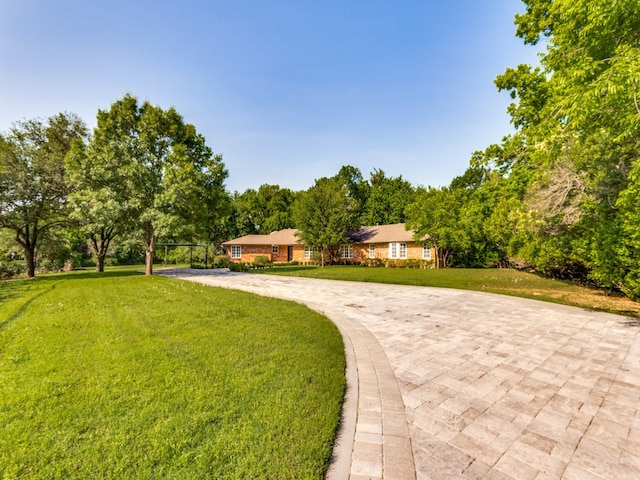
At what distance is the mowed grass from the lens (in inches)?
81.4

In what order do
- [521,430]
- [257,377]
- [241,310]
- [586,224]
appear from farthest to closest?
[586,224] → [241,310] → [257,377] → [521,430]

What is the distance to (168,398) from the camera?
9.68 feet

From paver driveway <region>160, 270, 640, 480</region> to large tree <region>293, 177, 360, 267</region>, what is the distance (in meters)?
21.3

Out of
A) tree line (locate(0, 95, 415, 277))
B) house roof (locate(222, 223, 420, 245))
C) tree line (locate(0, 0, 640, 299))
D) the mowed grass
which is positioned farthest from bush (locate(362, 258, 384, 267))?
the mowed grass

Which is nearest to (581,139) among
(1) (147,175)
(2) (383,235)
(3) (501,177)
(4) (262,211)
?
(3) (501,177)

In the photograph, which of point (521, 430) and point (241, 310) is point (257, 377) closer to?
point (521, 430)

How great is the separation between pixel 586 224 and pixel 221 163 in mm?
18228

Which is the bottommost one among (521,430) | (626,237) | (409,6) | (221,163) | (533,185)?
(521,430)

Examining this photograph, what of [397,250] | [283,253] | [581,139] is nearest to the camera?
[581,139]

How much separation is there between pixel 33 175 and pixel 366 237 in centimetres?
2611

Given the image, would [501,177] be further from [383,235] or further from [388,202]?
[388,202]

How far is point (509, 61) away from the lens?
45.0ft

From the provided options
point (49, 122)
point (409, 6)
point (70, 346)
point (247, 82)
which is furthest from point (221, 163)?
point (70, 346)

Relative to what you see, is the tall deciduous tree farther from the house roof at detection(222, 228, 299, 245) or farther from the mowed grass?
the mowed grass
